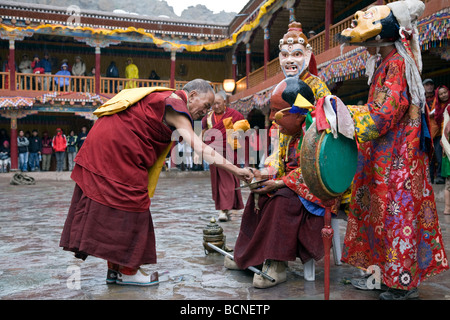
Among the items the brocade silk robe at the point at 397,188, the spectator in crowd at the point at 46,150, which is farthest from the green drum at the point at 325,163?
the spectator in crowd at the point at 46,150

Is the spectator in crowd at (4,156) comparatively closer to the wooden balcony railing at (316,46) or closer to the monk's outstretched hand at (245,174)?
the wooden balcony railing at (316,46)

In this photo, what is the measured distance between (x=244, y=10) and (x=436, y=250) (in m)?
16.1

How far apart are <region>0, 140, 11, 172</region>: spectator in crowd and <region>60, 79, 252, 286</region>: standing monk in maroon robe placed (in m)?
15.0

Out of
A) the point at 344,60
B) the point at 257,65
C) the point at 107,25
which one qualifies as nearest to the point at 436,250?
the point at 344,60

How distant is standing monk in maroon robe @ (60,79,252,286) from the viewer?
101 inches

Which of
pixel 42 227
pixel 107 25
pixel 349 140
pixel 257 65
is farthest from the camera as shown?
pixel 257 65

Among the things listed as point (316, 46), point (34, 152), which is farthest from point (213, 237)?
point (34, 152)

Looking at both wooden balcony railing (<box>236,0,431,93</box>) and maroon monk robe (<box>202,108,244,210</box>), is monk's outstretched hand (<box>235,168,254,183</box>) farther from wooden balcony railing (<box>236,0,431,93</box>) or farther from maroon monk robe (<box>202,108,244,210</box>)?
wooden balcony railing (<box>236,0,431,93</box>)

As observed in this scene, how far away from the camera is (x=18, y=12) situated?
16672 mm

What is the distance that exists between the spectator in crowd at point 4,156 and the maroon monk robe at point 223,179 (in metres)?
12.8

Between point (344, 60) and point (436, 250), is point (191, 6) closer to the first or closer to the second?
point (344, 60)

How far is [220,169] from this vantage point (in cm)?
557

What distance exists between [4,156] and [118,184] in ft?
50.4

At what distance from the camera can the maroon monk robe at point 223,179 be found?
5367mm
